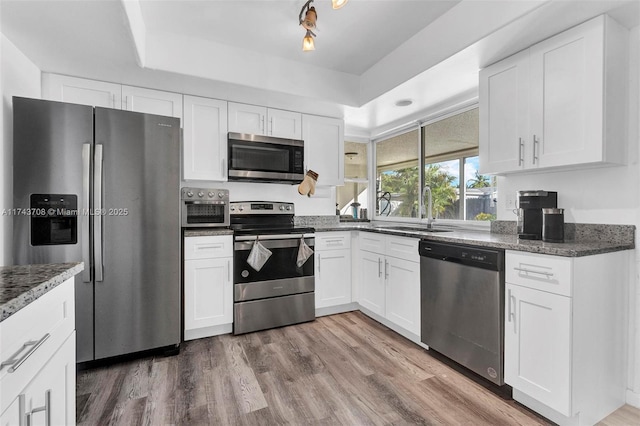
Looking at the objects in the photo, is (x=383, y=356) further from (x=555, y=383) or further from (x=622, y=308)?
(x=622, y=308)

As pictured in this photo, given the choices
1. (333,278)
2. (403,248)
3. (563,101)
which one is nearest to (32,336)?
(403,248)

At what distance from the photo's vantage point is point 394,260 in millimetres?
2754

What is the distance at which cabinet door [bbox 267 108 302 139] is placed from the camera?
3268 millimetres

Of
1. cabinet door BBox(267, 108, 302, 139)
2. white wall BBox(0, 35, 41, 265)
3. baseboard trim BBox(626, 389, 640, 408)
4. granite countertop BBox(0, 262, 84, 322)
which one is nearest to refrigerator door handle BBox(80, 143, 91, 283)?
white wall BBox(0, 35, 41, 265)

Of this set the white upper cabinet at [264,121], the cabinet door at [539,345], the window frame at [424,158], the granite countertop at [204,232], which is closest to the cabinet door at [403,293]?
the cabinet door at [539,345]

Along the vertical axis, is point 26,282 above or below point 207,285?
above

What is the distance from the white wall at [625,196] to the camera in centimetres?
177

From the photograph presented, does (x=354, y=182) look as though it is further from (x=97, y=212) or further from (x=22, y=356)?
(x=22, y=356)

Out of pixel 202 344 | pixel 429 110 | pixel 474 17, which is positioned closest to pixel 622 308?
pixel 474 17

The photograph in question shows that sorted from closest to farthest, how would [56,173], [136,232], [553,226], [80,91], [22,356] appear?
1. [22,356]
2. [553,226]
3. [56,173]
4. [136,232]
5. [80,91]

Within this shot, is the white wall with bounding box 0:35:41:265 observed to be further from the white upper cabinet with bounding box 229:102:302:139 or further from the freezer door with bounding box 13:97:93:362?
the white upper cabinet with bounding box 229:102:302:139

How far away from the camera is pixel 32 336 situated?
888 millimetres

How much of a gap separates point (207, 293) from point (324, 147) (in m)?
2.01

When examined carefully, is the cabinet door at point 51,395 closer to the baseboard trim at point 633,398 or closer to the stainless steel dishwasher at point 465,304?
the stainless steel dishwasher at point 465,304
